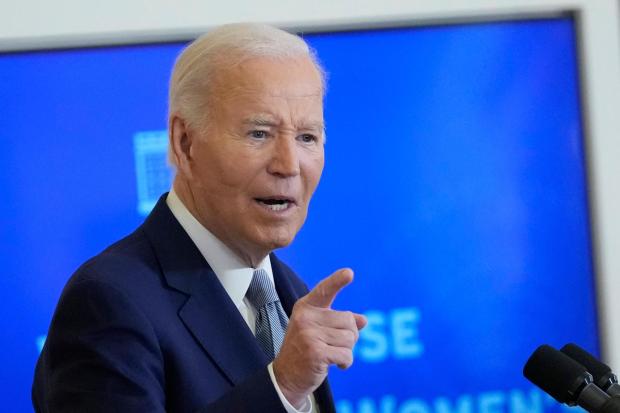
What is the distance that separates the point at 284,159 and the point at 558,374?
57 centimetres

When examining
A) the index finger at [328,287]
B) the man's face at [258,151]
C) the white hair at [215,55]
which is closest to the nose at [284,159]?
the man's face at [258,151]

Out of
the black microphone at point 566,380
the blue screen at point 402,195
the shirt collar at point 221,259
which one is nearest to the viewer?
the black microphone at point 566,380

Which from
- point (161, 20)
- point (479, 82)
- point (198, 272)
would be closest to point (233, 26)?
point (198, 272)

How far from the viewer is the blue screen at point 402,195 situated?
3.05 meters

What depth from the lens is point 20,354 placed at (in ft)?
9.95

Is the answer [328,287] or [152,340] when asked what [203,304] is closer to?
[152,340]

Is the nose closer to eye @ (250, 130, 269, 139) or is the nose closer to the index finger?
eye @ (250, 130, 269, 139)

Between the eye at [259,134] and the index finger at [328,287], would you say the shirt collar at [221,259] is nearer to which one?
the eye at [259,134]

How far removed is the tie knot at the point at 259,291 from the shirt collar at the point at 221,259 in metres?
0.02

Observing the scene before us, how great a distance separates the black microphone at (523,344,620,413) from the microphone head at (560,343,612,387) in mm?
27

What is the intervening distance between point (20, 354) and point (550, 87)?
70.7 inches

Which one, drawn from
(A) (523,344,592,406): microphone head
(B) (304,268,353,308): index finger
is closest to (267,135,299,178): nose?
(B) (304,268,353,308): index finger

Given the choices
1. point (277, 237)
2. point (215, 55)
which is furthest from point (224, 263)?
point (215, 55)

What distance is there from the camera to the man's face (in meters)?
1.75
